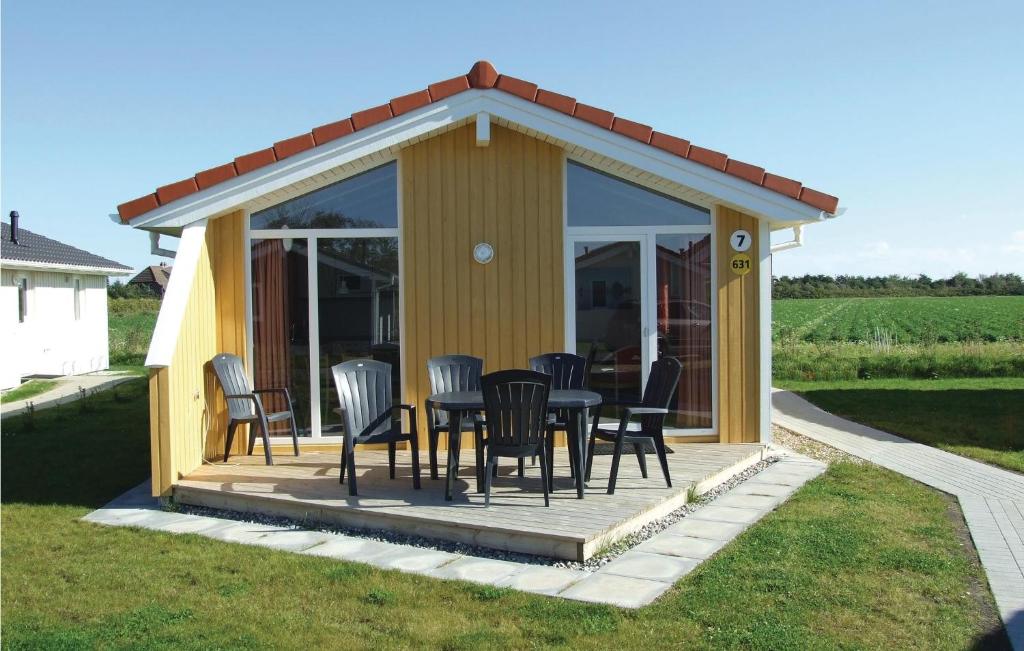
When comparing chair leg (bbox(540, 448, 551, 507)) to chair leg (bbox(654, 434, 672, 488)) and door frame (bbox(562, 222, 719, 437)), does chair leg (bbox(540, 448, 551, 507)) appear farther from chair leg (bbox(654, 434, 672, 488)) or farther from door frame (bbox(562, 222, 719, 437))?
door frame (bbox(562, 222, 719, 437))

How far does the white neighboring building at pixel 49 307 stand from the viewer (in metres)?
17.5

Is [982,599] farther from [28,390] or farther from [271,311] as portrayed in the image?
[28,390]

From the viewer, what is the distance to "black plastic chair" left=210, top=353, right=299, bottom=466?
762 cm

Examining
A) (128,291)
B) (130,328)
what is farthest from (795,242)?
(128,291)

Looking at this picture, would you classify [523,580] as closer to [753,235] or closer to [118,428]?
[753,235]

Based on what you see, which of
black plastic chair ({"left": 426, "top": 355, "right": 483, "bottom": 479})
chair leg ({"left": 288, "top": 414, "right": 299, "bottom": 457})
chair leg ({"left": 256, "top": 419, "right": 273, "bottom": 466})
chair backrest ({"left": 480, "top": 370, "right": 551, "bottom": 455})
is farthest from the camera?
chair leg ({"left": 288, "top": 414, "right": 299, "bottom": 457})

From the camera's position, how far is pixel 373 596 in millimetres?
4375

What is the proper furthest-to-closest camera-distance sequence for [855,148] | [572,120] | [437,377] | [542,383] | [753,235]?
[855,148], [753,235], [572,120], [437,377], [542,383]

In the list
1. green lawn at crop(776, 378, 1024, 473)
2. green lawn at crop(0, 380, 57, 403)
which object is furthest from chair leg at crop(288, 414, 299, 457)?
green lawn at crop(0, 380, 57, 403)

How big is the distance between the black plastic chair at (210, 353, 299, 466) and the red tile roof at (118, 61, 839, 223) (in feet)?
5.69

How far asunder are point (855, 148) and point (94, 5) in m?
10.6

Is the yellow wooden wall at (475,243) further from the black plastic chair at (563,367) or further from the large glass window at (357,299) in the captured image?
the black plastic chair at (563,367)

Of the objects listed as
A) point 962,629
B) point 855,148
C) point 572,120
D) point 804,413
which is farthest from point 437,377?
point 855,148

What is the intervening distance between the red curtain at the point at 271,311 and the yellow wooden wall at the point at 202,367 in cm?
15
